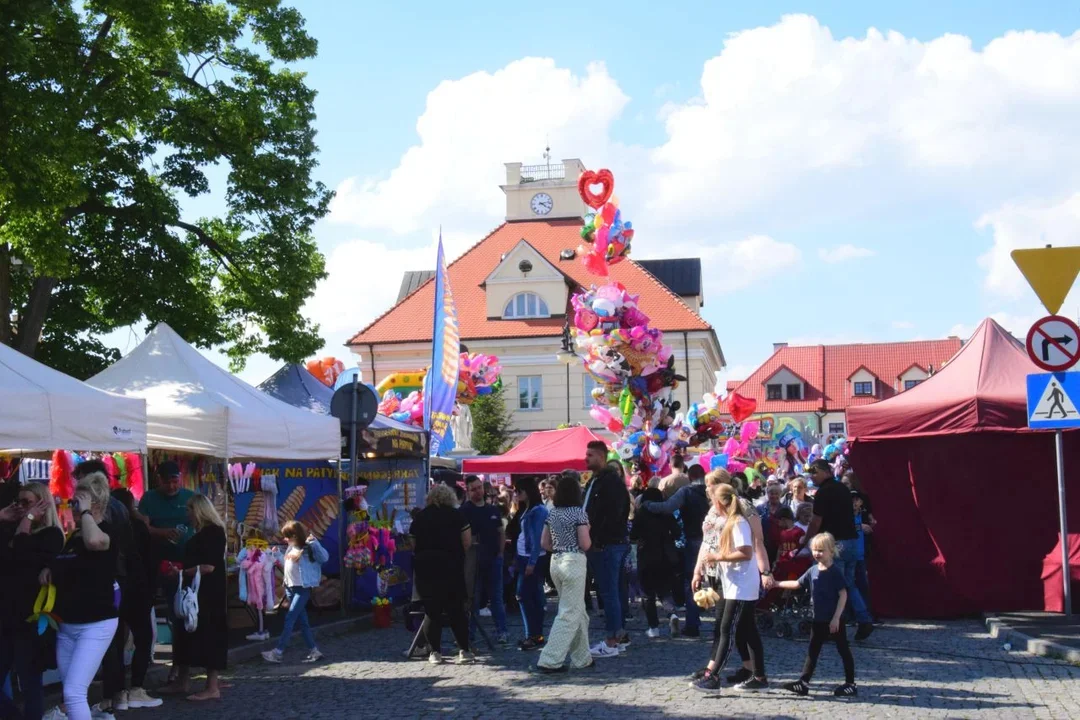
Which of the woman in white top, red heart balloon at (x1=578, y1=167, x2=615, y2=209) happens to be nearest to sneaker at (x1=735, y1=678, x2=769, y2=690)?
the woman in white top

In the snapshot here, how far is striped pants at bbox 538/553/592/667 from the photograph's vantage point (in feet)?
34.2

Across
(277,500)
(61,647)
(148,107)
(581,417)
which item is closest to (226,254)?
(148,107)

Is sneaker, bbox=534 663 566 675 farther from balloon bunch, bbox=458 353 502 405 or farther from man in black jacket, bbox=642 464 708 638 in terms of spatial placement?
balloon bunch, bbox=458 353 502 405

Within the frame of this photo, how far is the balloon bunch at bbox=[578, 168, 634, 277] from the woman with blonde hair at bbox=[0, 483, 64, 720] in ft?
41.9

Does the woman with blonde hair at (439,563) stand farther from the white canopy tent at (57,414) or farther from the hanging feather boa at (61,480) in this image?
the hanging feather boa at (61,480)

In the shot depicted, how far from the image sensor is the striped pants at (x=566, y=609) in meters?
10.4

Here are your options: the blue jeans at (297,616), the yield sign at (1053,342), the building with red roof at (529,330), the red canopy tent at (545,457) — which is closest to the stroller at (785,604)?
the yield sign at (1053,342)

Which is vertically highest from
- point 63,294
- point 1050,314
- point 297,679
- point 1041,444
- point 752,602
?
point 63,294

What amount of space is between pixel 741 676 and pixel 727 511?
50.5 inches

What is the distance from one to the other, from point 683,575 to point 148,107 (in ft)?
36.0

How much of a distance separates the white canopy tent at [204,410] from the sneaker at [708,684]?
5.48m

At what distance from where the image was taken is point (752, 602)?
360 inches

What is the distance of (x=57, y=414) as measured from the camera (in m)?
9.36

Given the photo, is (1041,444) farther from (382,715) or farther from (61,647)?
(61,647)
